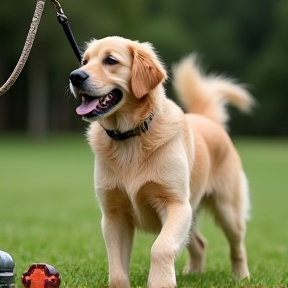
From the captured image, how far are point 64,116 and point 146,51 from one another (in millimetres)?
48307

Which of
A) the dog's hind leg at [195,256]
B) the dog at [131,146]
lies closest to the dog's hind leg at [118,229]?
the dog at [131,146]

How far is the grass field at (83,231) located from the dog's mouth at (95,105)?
3.50 ft

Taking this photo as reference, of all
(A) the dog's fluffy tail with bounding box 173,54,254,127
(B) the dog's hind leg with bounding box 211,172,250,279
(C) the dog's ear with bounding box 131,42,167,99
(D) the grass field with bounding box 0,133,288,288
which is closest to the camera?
(C) the dog's ear with bounding box 131,42,167,99

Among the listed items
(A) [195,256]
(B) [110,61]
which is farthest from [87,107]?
(A) [195,256]

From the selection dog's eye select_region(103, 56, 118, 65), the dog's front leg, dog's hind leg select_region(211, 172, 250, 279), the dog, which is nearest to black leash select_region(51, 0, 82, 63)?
the dog

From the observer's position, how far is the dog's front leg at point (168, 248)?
432cm

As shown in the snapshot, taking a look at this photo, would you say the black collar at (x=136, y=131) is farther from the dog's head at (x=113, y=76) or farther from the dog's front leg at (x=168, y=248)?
the dog's front leg at (x=168, y=248)

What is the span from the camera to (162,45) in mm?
50781

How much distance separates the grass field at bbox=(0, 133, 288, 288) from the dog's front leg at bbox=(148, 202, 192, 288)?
45cm

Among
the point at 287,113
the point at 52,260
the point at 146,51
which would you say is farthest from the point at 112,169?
the point at 287,113

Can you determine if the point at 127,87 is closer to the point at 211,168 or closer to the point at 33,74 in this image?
the point at 211,168

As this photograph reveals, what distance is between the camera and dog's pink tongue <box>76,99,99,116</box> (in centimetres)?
455

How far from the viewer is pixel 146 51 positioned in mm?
4977

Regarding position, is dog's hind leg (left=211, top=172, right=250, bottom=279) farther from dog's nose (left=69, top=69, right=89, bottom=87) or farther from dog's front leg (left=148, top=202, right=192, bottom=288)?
dog's nose (left=69, top=69, right=89, bottom=87)
